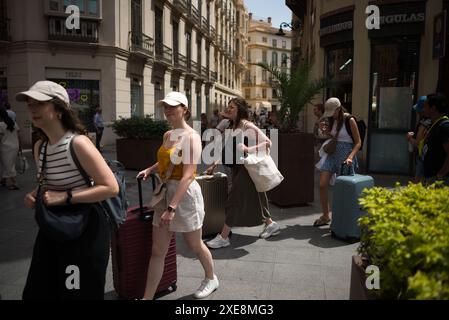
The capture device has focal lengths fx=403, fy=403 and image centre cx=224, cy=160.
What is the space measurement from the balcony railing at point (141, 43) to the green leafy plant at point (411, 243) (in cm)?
1947

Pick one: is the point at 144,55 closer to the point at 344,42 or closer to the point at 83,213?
the point at 344,42

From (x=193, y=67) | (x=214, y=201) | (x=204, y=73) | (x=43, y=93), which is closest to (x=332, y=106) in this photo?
(x=214, y=201)

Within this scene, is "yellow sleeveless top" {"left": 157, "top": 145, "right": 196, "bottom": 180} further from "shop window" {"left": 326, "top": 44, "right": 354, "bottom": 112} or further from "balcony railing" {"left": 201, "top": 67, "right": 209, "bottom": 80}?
"balcony railing" {"left": 201, "top": 67, "right": 209, "bottom": 80}

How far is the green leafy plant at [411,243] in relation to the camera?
5.36 feet

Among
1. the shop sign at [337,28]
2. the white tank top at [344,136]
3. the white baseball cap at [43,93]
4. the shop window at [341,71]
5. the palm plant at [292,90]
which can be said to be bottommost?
the white tank top at [344,136]

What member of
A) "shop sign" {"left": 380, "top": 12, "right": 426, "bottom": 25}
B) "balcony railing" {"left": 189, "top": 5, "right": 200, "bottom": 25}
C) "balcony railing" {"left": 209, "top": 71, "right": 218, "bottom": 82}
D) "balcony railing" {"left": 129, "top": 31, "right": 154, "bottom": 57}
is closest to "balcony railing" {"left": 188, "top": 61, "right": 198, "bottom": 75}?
"balcony railing" {"left": 189, "top": 5, "right": 200, "bottom": 25}

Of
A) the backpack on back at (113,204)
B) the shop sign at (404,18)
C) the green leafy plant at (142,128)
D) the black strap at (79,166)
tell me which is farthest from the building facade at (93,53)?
the black strap at (79,166)

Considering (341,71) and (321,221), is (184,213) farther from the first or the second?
(341,71)

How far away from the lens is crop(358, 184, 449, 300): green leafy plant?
1.63m

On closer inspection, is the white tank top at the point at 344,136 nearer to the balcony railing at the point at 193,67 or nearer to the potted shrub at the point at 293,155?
the potted shrub at the point at 293,155

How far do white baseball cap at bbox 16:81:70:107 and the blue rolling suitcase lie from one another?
3.51m

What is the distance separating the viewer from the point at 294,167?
22.1ft

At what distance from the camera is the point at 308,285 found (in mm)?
3693

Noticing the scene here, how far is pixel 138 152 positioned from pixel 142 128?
65 cm
